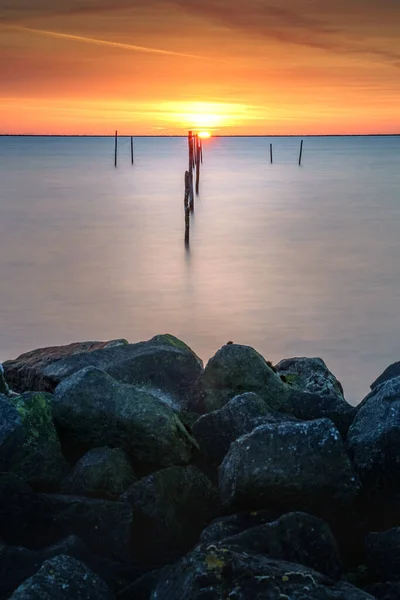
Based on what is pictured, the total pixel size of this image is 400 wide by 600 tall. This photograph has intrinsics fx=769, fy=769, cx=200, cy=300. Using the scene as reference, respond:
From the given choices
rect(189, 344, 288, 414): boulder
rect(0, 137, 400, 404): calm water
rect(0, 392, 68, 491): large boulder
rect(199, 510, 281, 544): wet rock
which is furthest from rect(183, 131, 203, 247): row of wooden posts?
rect(199, 510, 281, 544): wet rock

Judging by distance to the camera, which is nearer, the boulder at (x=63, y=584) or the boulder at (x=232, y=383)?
the boulder at (x=63, y=584)

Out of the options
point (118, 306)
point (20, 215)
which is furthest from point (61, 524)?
point (20, 215)

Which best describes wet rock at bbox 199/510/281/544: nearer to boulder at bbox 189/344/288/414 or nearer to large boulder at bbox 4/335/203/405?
boulder at bbox 189/344/288/414

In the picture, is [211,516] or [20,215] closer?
[211,516]

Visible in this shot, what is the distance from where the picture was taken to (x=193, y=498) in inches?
170

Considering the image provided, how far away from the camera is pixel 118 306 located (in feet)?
47.7

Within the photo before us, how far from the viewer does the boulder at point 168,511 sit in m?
4.05

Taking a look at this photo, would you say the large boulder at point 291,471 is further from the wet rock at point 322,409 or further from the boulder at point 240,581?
the wet rock at point 322,409

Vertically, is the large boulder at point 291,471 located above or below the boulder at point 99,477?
above

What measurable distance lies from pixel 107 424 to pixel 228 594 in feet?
6.13

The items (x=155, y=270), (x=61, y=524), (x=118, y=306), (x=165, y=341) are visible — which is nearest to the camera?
(x=61, y=524)

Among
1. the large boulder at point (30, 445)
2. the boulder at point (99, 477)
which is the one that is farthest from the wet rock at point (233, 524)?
the large boulder at point (30, 445)

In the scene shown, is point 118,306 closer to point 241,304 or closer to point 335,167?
point 241,304

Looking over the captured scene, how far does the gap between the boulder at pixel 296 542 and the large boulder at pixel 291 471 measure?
32 cm
